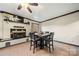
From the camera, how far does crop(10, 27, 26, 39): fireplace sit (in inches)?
79.6

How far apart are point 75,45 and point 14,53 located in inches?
54.6

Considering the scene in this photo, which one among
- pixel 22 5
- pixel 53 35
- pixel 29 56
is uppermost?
pixel 22 5

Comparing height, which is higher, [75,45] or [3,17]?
[3,17]

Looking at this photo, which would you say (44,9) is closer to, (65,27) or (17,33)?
(65,27)

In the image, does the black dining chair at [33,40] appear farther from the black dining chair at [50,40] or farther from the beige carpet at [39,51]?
the black dining chair at [50,40]

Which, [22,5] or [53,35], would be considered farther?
[53,35]

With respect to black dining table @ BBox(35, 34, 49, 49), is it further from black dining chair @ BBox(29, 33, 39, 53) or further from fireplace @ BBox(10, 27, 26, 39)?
fireplace @ BBox(10, 27, 26, 39)

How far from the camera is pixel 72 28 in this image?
2.02 m

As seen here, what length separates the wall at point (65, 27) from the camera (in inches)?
78.4

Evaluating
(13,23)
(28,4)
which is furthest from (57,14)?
(13,23)

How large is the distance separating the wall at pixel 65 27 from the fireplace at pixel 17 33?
48 centimetres

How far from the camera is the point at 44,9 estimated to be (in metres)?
2.02

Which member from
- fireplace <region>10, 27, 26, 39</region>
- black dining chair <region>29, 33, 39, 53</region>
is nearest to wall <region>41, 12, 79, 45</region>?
black dining chair <region>29, 33, 39, 53</region>

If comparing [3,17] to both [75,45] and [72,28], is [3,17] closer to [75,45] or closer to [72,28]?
[72,28]
